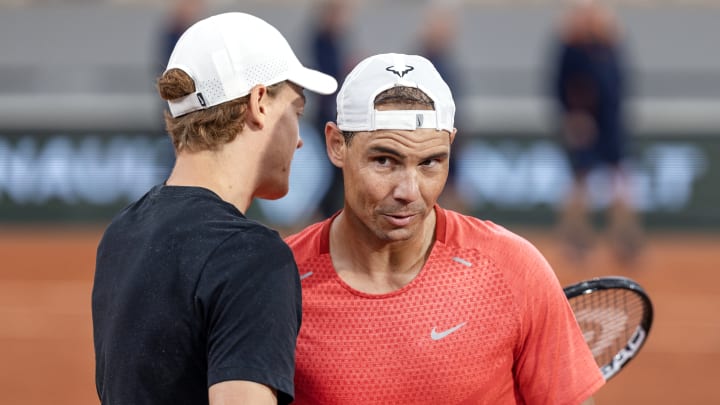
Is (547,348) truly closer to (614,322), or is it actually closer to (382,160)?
(382,160)

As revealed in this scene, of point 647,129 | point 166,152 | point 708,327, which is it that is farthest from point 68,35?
point 708,327

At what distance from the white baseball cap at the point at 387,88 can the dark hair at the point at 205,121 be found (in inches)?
13.7

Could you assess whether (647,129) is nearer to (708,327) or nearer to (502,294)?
(708,327)

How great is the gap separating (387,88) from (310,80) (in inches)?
8.1

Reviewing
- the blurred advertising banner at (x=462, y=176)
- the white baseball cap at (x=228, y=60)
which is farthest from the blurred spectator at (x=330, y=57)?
the white baseball cap at (x=228, y=60)

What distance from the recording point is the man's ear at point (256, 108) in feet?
9.38

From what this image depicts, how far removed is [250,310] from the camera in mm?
2506

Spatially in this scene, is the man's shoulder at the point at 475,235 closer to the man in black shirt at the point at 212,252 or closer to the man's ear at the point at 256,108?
the man in black shirt at the point at 212,252

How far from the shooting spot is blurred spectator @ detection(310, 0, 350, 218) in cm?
1395

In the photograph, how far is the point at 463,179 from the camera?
49.2 ft

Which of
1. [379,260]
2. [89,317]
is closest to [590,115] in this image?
[89,317]

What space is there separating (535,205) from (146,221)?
1284 centimetres

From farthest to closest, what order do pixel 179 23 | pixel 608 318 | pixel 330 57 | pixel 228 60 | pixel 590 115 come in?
pixel 330 57 → pixel 179 23 → pixel 590 115 → pixel 608 318 → pixel 228 60

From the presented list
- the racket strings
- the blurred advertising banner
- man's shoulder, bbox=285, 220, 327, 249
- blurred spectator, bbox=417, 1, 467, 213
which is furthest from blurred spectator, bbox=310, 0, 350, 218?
man's shoulder, bbox=285, 220, 327, 249
